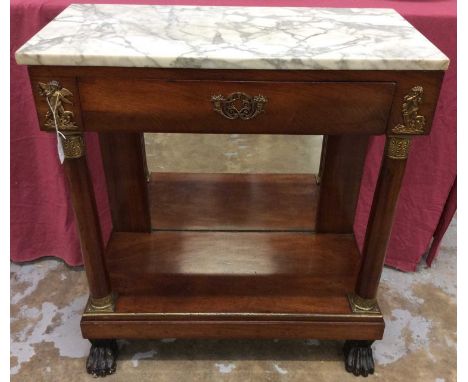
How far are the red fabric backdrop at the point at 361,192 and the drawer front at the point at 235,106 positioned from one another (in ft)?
1.64

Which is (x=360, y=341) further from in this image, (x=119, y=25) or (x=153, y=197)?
(x=119, y=25)

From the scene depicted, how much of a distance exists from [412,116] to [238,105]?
0.38 m

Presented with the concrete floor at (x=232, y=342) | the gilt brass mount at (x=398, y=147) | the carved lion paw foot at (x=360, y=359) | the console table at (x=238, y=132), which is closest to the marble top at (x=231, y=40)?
the console table at (x=238, y=132)

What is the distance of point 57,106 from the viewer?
1055 mm

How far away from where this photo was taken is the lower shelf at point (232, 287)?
4.58 ft

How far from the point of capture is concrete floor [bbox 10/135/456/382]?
148cm

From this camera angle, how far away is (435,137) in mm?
1604

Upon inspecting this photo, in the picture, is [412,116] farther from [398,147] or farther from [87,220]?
[87,220]

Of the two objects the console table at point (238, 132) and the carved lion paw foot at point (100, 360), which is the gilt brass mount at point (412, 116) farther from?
the carved lion paw foot at point (100, 360)

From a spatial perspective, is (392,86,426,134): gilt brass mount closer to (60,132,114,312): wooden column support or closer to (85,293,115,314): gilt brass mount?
(60,132,114,312): wooden column support

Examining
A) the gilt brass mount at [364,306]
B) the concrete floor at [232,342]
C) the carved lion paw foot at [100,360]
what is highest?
the gilt brass mount at [364,306]

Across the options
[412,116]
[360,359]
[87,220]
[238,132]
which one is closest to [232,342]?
[360,359]

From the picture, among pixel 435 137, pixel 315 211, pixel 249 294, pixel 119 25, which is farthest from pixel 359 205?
pixel 119 25

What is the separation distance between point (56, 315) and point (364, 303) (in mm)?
1002
